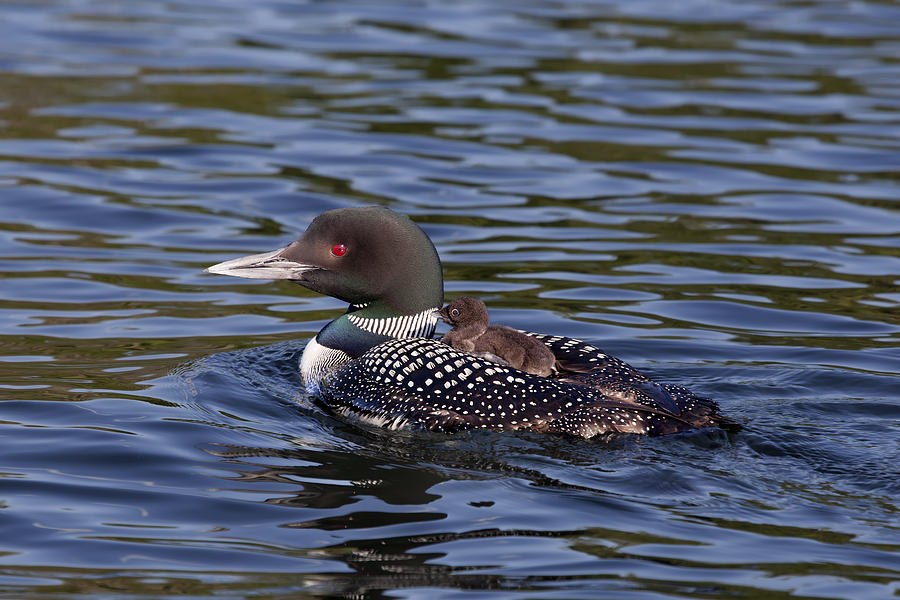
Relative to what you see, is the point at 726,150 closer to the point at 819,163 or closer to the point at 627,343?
the point at 819,163

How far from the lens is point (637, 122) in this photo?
10969 millimetres

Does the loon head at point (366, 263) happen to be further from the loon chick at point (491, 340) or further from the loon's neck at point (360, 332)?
the loon chick at point (491, 340)

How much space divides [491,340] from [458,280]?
221 centimetres

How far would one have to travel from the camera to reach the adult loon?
16.8 feet

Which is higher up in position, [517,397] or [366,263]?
[366,263]

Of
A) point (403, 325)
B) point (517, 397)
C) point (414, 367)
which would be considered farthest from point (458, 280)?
point (517, 397)

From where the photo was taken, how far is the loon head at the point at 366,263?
593cm

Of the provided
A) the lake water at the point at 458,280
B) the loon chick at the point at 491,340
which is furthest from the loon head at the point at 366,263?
the lake water at the point at 458,280

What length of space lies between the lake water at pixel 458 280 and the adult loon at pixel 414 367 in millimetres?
95

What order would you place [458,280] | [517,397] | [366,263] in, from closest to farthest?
[517,397]
[366,263]
[458,280]

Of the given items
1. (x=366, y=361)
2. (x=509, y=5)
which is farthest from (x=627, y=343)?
(x=509, y=5)

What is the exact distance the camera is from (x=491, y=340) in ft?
18.0

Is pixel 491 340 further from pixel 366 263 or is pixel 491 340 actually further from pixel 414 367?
pixel 366 263

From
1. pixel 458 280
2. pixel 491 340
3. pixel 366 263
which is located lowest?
pixel 458 280
